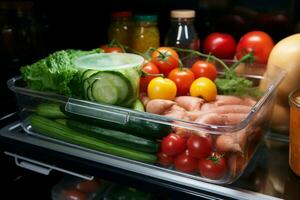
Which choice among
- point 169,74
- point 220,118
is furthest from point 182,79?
point 220,118

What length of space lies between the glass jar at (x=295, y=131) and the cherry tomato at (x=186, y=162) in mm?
211

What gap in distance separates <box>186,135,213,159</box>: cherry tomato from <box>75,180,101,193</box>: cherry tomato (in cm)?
39

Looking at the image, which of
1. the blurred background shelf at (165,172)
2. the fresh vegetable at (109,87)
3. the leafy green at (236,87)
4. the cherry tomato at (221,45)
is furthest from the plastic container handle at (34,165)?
the cherry tomato at (221,45)

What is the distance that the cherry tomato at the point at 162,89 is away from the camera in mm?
853

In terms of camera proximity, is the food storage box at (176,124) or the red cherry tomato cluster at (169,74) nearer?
the food storage box at (176,124)

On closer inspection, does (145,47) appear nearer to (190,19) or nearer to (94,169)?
(190,19)

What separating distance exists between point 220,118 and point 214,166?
0.11 meters

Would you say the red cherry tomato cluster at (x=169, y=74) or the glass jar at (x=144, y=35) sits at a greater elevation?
the glass jar at (x=144, y=35)

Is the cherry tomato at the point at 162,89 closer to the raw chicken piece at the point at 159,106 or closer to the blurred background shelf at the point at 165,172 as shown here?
the raw chicken piece at the point at 159,106

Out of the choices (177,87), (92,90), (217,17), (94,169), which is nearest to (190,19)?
(217,17)

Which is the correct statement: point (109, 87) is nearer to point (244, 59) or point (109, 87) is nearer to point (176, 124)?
point (176, 124)

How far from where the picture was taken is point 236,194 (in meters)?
0.71

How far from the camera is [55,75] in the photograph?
857 mm

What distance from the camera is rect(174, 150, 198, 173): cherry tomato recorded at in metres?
0.76
